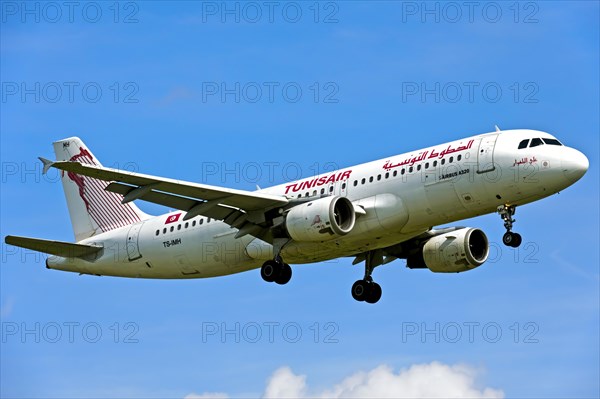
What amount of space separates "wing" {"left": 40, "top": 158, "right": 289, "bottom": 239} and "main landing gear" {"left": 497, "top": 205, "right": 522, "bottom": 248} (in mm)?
8655

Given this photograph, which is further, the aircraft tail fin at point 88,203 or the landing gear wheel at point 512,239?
the aircraft tail fin at point 88,203

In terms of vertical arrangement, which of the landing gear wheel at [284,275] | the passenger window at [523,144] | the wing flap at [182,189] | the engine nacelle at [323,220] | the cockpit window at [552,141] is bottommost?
the landing gear wheel at [284,275]

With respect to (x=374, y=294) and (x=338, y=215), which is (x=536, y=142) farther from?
(x=374, y=294)

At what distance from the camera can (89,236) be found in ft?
196

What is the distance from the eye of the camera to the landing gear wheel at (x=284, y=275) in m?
50.6

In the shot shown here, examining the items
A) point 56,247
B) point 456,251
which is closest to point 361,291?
point 456,251

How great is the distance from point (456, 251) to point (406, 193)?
6.44 metres

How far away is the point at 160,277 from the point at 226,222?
616 centimetres

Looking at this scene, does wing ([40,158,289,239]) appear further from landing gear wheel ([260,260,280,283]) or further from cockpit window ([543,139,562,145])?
cockpit window ([543,139,562,145])

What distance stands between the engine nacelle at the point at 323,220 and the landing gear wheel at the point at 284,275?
1956 millimetres

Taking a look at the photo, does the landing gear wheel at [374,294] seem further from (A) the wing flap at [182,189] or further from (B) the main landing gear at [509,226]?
(B) the main landing gear at [509,226]

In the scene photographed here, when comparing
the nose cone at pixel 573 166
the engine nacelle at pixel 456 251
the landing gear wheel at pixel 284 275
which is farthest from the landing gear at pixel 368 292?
the nose cone at pixel 573 166

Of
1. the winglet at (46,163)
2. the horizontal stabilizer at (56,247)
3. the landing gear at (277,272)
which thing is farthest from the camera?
the horizontal stabilizer at (56,247)

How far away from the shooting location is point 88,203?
6081 cm
